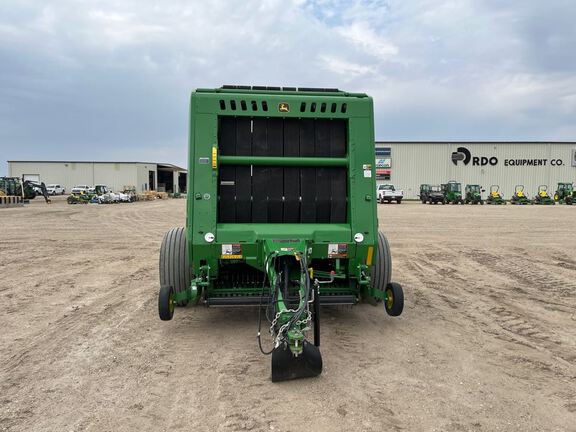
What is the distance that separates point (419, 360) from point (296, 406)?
4.94 feet

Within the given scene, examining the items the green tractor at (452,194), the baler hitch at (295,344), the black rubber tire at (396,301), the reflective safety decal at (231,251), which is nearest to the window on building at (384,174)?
the green tractor at (452,194)

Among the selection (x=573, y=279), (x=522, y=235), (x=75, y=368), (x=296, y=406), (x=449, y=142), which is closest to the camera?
(x=296, y=406)

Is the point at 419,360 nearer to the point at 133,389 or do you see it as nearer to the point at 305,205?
the point at 305,205

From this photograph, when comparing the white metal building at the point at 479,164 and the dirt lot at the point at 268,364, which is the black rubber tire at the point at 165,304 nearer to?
the dirt lot at the point at 268,364

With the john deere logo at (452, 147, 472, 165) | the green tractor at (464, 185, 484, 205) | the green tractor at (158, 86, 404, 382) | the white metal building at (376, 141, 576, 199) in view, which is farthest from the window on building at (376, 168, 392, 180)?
the green tractor at (158, 86, 404, 382)

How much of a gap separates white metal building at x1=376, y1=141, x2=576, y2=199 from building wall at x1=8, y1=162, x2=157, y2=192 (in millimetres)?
37354

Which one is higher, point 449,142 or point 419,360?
point 449,142

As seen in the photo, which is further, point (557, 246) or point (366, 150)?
point (557, 246)

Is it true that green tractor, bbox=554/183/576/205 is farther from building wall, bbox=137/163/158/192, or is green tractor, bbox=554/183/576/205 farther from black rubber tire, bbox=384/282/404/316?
building wall, bbox=137/163/158/192

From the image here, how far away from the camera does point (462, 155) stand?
4966 cm

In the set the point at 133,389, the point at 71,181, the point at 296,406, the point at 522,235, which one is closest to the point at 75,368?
the point at 133,389

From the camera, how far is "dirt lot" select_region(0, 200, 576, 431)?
3180 millimetres

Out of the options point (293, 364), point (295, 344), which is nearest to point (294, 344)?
point (295, 344)

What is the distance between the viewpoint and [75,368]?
4.04 meters
